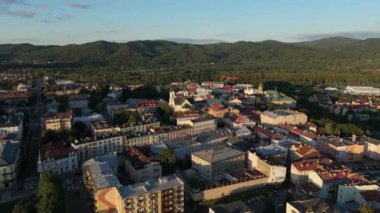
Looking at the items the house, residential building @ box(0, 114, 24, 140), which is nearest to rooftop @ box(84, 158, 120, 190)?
residential building @ box(0, 114, 24, 140)

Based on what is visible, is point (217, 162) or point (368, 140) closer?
point (217, 162)

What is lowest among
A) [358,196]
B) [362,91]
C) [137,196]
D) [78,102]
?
[362,91]

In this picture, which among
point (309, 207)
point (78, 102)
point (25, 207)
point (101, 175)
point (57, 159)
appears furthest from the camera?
point (78, 102)

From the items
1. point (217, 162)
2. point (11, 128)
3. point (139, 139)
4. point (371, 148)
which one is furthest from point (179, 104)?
point (371, 148)

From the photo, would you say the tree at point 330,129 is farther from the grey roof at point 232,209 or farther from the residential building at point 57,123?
the residential building at point 57,123

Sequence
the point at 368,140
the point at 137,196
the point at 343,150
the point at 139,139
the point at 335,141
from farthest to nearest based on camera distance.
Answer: the point at 139,139
the point at 368,140
the point at 335,141
the point at 343,150
the point at 137,196

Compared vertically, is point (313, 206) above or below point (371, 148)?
above

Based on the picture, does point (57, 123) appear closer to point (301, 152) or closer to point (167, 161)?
point (167, 161)

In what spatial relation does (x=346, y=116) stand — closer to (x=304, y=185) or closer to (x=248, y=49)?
(x=304, y=185)
